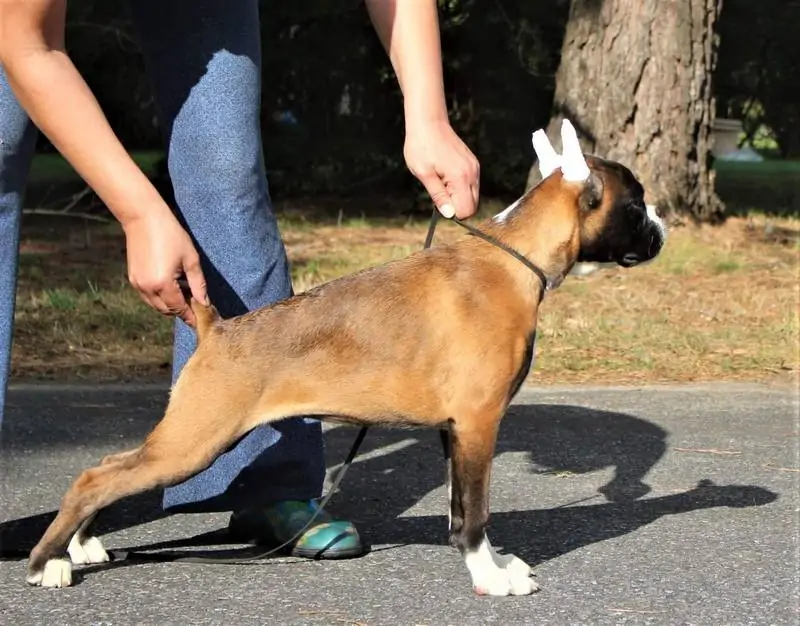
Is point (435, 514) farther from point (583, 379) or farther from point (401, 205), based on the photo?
point (401, 205)

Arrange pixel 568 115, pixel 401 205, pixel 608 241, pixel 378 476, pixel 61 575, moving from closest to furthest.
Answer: pixel 61 575 → pixel 608 241 → pixel 378 476 → pixel 568 115 → pixel 401 205

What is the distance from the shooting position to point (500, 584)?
3.48m

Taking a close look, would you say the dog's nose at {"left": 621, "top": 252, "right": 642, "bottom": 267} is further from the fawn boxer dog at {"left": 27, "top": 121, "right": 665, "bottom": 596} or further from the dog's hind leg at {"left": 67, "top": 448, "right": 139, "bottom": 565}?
the dog's hind leg at {"left": 67, "top": 448, "right": 139, "bottom": 565}

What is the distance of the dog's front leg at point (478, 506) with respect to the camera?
3.50 meters

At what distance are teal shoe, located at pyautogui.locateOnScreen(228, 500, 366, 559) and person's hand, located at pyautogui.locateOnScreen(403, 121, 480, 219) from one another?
0.93 m

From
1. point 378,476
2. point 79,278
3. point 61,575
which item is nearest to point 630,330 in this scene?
point 378,476

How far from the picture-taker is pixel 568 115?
32.9 feet

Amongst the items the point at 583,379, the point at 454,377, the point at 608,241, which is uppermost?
the point at 608,241

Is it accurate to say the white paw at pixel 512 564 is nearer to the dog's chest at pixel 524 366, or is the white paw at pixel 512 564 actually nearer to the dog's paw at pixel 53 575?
the dog's chest at pixel 524 366

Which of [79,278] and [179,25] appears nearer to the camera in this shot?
[179,25]

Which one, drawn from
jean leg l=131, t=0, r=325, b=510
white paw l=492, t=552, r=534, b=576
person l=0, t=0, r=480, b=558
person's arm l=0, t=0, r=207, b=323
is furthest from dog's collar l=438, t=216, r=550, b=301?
person's arm l=0, t=0, r=207, b=323

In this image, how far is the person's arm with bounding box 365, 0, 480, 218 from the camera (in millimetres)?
3676

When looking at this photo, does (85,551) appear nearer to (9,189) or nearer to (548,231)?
(9,189)

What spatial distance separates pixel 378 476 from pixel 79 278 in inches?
173
